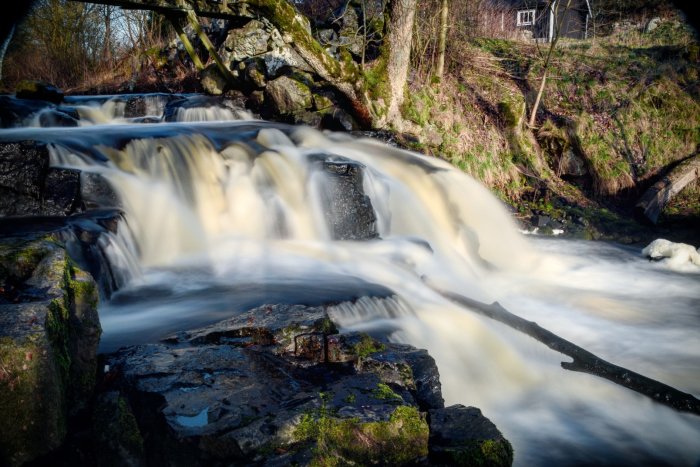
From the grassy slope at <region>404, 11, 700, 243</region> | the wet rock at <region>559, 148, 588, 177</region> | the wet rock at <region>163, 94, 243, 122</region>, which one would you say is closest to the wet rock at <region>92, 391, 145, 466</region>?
the wet rock at <region>163, 94, 243, 122</region>

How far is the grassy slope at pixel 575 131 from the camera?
1104 centimetres

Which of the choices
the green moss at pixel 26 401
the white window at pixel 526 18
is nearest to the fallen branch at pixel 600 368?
the green moss at pixel 26 401

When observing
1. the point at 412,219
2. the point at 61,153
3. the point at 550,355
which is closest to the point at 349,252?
the point at 412,219

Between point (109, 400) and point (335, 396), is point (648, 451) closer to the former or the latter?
point (335, 396)

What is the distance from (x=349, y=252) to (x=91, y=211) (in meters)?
3.08

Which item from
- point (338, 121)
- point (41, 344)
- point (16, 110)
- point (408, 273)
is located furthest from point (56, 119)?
point (41, 344)

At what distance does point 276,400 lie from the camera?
2699 mm

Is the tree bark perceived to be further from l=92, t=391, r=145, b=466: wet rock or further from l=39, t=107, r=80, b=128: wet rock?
l=39, t=107, r=80, b=128: wet rock

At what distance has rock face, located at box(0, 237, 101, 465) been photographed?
2.28 m

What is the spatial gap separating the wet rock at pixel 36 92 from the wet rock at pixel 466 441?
11.2 meters

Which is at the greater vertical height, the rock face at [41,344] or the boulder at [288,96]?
the boulder at [288,96]

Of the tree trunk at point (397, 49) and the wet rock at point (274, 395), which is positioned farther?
the tree trunk at point (397, 49)

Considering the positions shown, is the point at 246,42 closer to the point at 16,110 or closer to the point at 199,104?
the point at 199,104

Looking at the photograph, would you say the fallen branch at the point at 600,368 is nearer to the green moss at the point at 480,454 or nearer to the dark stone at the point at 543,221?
the green moss at the point at 480,454
